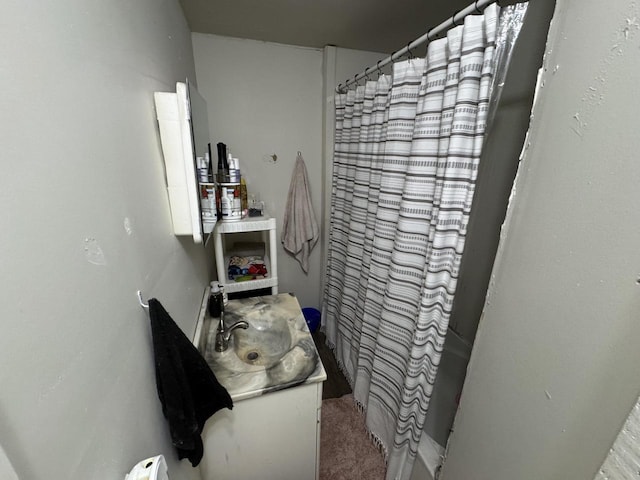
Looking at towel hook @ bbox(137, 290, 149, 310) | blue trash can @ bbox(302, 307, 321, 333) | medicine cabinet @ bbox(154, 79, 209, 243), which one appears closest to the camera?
towel hook @ bbox(137, 290, 149, 310)

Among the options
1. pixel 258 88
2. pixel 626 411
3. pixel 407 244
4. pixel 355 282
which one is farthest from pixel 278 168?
pixel 626 411

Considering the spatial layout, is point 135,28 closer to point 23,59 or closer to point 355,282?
point 23,59

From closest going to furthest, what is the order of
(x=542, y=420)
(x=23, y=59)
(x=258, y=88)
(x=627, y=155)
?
(x=23, y=59), (x=627, y=155), (x=542, y=420), (x=258, y=88)

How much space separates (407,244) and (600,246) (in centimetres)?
57

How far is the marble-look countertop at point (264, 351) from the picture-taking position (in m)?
0.87

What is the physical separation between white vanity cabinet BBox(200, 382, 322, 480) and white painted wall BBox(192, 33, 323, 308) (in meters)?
1.28

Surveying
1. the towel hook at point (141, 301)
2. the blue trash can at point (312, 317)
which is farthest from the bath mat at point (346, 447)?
the towel hook at point (141, 301)

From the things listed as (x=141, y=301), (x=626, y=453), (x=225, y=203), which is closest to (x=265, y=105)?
(x=225, y=203)

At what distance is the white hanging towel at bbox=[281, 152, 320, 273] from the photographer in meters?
1.82

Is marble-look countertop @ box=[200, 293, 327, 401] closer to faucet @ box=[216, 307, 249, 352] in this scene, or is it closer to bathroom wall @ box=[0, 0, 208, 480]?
faucet @ box=[216, 307, 249, 352]

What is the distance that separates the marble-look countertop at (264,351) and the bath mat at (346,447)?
0.66m

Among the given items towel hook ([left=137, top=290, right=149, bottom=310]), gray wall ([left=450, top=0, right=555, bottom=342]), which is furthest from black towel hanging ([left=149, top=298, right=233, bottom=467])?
gray wall ([left=450, top=0, right=555, bottom=342])

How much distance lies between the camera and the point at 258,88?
1.64 meters

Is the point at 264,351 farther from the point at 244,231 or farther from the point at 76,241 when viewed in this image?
the point at 76,241
